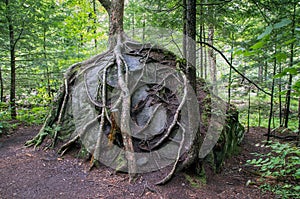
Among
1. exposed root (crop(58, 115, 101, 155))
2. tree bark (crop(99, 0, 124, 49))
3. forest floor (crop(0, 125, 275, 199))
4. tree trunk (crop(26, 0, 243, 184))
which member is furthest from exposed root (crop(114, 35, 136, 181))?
tree bark (crop(99, 0, 124, 49))

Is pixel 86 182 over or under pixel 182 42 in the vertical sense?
under

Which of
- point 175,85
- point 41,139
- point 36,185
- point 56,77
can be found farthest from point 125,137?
point 56,77

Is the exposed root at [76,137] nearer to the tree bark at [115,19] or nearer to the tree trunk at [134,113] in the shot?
the tree trunk at [134,113]

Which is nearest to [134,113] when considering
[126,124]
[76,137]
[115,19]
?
[126,124]

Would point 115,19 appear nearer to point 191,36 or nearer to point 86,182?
point 191,36

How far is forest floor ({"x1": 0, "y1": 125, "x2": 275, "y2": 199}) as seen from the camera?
3.05m

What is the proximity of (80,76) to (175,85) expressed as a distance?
248 centimetres

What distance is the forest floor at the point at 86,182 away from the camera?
305cm

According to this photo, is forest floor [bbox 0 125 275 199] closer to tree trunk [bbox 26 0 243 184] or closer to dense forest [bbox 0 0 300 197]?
tree trunk [bbox 26 0 243 184]

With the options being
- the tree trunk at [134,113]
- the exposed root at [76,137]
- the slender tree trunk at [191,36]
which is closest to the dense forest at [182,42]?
the slender tree trunk at [191,36]

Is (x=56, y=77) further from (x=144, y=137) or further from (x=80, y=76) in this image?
(x=144, y=137)

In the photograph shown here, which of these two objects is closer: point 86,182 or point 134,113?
point 86,182

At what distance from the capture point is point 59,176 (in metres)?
3.51

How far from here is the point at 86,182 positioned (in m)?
3.37
